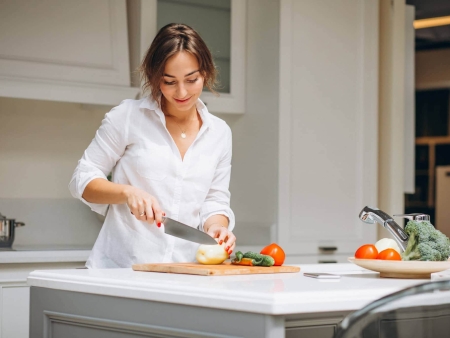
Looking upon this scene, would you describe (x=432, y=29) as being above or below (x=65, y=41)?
above

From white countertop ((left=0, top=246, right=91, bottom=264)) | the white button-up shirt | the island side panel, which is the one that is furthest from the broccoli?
white countertop ((left=0, top=246, right=91, bottom=264))

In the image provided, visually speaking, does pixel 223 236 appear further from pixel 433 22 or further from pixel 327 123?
pixel 433 22

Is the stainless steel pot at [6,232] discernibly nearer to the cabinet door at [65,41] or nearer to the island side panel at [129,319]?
the cabinet door at [65,41]

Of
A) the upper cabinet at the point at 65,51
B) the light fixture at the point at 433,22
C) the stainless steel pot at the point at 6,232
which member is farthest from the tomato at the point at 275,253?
the light fixture at the point at 433,22

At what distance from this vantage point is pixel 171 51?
6.44ft

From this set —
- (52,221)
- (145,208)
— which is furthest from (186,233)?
(52,221)

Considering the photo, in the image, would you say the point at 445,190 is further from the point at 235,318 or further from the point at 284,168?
the point at 235,318

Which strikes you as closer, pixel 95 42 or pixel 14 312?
pixel 14 312

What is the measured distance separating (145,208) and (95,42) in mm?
1584

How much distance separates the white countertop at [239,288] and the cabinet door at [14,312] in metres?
1.20

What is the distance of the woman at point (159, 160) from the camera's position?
77.9 inches

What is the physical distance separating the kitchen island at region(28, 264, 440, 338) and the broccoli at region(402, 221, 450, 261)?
0.27 ft

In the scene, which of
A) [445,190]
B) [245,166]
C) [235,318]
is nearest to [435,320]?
[235,318]

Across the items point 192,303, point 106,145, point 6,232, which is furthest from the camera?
point 6,232
